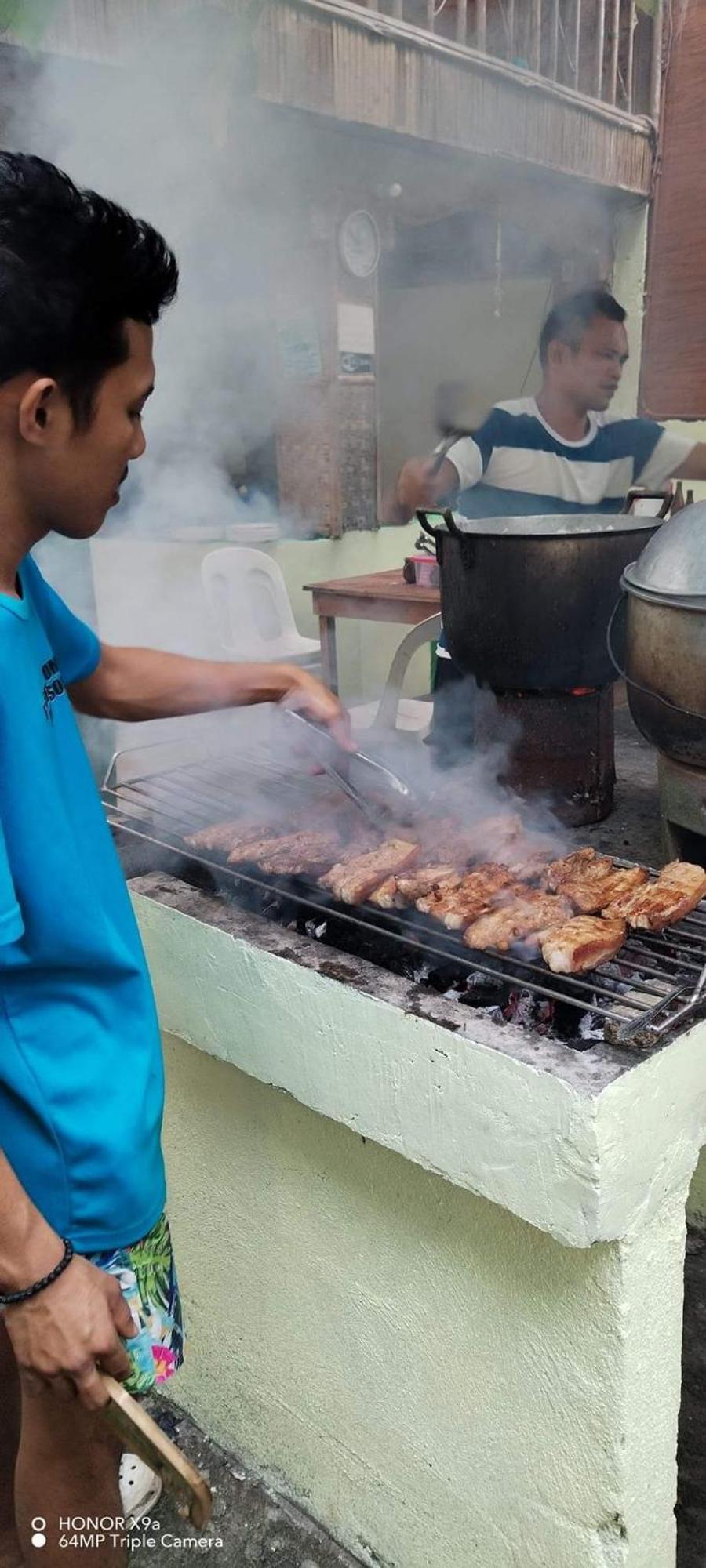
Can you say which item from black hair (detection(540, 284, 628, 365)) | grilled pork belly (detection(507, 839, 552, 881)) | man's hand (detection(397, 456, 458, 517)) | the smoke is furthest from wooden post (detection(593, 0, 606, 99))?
grilled pork belly (detection(507, 839, 552, 881))

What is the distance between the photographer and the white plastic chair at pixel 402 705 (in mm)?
4051

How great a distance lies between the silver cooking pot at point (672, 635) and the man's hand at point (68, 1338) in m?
1.71

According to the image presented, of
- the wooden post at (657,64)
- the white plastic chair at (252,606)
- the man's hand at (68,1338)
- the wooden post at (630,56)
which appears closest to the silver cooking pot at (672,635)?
the man's hand at (68,1338)

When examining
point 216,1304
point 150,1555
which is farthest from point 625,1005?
point 150,1555

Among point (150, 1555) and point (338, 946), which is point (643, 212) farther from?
point (150, 1555)

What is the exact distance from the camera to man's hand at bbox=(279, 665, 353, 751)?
8.49 ft

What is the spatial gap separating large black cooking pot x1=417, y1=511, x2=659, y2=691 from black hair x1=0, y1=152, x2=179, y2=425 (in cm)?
128

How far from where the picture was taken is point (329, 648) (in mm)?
7223

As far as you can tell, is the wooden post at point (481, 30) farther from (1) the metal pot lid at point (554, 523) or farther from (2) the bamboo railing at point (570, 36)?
(1) the metal pot lid at point (554, 523)

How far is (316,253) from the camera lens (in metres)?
8.10

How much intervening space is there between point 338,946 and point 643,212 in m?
9.18

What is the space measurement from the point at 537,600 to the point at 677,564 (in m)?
0.44

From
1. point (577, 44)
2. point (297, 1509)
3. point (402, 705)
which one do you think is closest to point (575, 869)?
point (297, 1509)

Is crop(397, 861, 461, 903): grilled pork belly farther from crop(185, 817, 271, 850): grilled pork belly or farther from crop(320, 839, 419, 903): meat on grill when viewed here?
crop(185, 817, 271, 850): grilled pork belly
